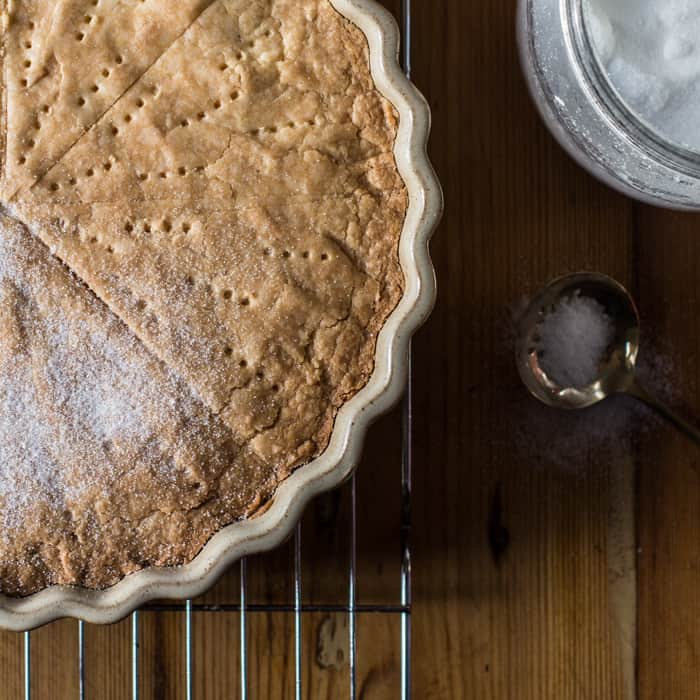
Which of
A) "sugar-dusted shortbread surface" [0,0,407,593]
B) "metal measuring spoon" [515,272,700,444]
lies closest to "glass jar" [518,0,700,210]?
"metal measuring spoon" [515,272,700,444]

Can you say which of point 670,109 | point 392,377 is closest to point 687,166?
point 670,109

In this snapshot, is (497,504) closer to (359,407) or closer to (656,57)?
(359,407)

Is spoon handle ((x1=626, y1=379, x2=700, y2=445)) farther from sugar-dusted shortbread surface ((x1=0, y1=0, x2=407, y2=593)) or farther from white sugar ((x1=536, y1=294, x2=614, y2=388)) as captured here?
sugar-dusted shortbread surface ((x1=0, y1=0, x2=407, y2=593))

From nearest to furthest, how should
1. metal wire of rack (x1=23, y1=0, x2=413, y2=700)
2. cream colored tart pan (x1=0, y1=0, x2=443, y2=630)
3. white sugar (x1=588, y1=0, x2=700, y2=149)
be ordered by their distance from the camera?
cream colored tart pan (x1=0, y1=0, x2=443, y2=630) → white sugar (x1=588, y1=0, x2=700, y2=149) → metal wire of rack (x1=23, y1=0, x2=413, y2=700)

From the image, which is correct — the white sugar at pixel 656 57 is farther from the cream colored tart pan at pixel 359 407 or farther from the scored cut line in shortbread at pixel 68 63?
the scored cut line in shortbread at pixel 68 63

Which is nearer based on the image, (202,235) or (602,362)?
(202,235)

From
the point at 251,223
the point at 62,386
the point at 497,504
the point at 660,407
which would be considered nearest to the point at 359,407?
the point at 251,223
